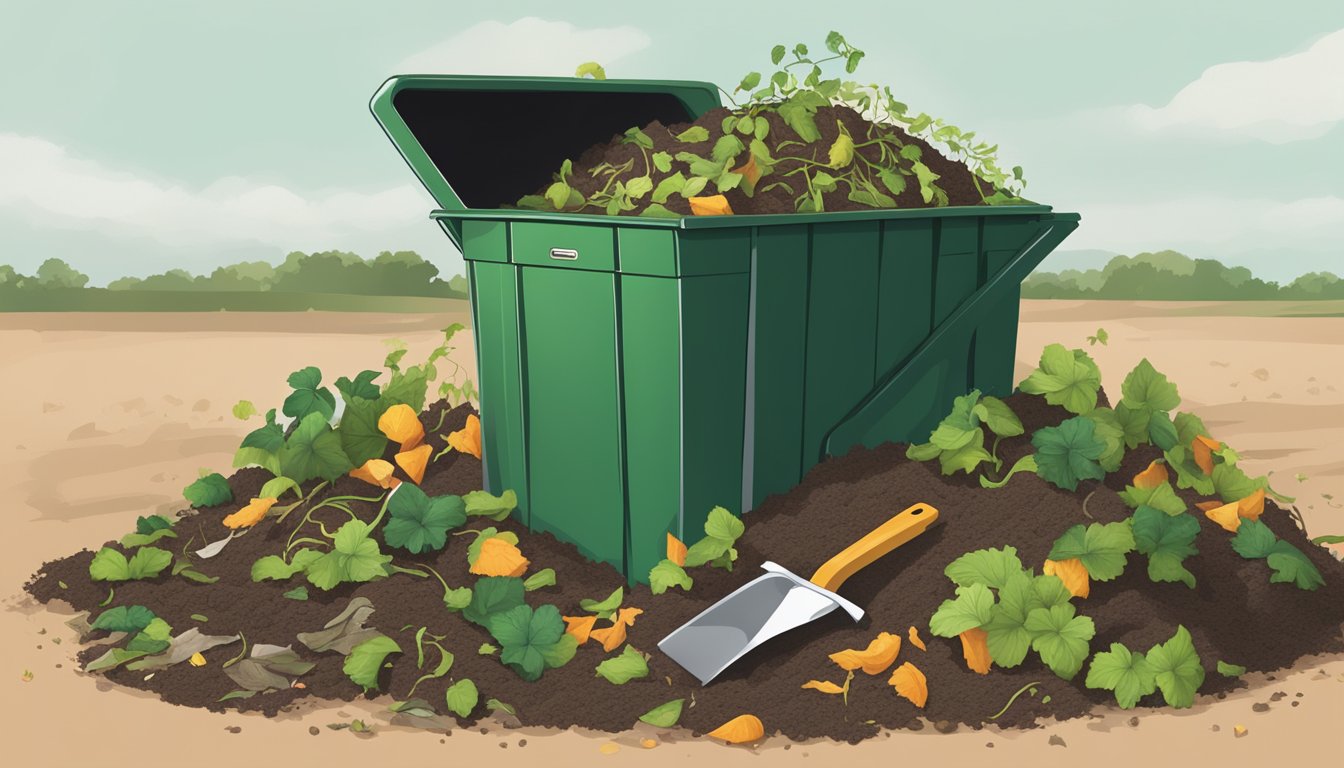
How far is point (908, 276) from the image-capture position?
4.28 meters

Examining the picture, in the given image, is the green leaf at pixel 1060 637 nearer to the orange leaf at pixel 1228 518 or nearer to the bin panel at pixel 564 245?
the orange leaf at pixel 1228 518

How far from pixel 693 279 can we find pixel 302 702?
1.56 metres

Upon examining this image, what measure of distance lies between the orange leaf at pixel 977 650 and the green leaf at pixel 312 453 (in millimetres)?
2249

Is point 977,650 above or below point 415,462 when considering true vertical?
below

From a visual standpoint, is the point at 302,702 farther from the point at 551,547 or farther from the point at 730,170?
the point at 730,170

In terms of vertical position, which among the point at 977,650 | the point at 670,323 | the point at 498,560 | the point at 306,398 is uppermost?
the point at 670,323

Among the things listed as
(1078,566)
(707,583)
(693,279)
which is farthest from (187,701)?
(1078,566)

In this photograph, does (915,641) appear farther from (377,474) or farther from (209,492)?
(209,492)

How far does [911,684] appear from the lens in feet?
10.6

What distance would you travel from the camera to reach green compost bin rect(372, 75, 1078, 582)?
368 cm

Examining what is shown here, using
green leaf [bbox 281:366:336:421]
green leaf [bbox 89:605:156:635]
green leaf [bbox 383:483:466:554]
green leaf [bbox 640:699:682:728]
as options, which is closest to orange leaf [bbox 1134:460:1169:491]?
green leaf [bbox 640:699:682:728]

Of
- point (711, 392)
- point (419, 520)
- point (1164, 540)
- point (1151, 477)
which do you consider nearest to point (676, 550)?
point (711, 392)

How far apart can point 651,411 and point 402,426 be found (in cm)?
124

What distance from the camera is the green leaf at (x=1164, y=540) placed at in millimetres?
3545
